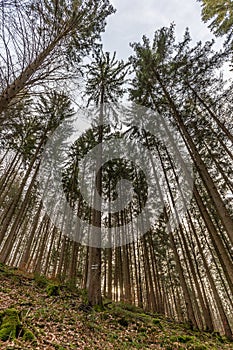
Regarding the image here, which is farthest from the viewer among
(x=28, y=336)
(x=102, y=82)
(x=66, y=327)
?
(x=102, y=82)

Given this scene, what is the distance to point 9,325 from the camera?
3.52 meters

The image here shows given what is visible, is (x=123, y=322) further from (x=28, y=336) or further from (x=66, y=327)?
(x=28, y=336)

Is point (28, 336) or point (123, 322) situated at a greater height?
point (123, 322)

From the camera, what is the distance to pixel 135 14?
10.3 meters

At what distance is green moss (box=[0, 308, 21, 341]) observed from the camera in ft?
10.7

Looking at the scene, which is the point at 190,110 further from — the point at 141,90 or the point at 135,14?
the point at 135,14

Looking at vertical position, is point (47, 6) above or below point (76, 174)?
below

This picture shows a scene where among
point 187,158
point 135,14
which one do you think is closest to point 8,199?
point 187,158

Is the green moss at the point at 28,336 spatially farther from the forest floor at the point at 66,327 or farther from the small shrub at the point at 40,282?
the small shrub at the point at 40,282

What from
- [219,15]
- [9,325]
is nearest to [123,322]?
[9,325]

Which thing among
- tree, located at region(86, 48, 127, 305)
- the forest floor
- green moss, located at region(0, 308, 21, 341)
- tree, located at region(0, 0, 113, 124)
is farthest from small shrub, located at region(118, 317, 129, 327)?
tree, located at region(0, 0, 113, 124)

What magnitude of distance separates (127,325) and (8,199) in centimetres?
1551

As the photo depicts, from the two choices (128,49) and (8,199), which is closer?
(128,49)

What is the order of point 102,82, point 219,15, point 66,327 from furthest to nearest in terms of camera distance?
point 102,82
point 219,15
point 66,327
